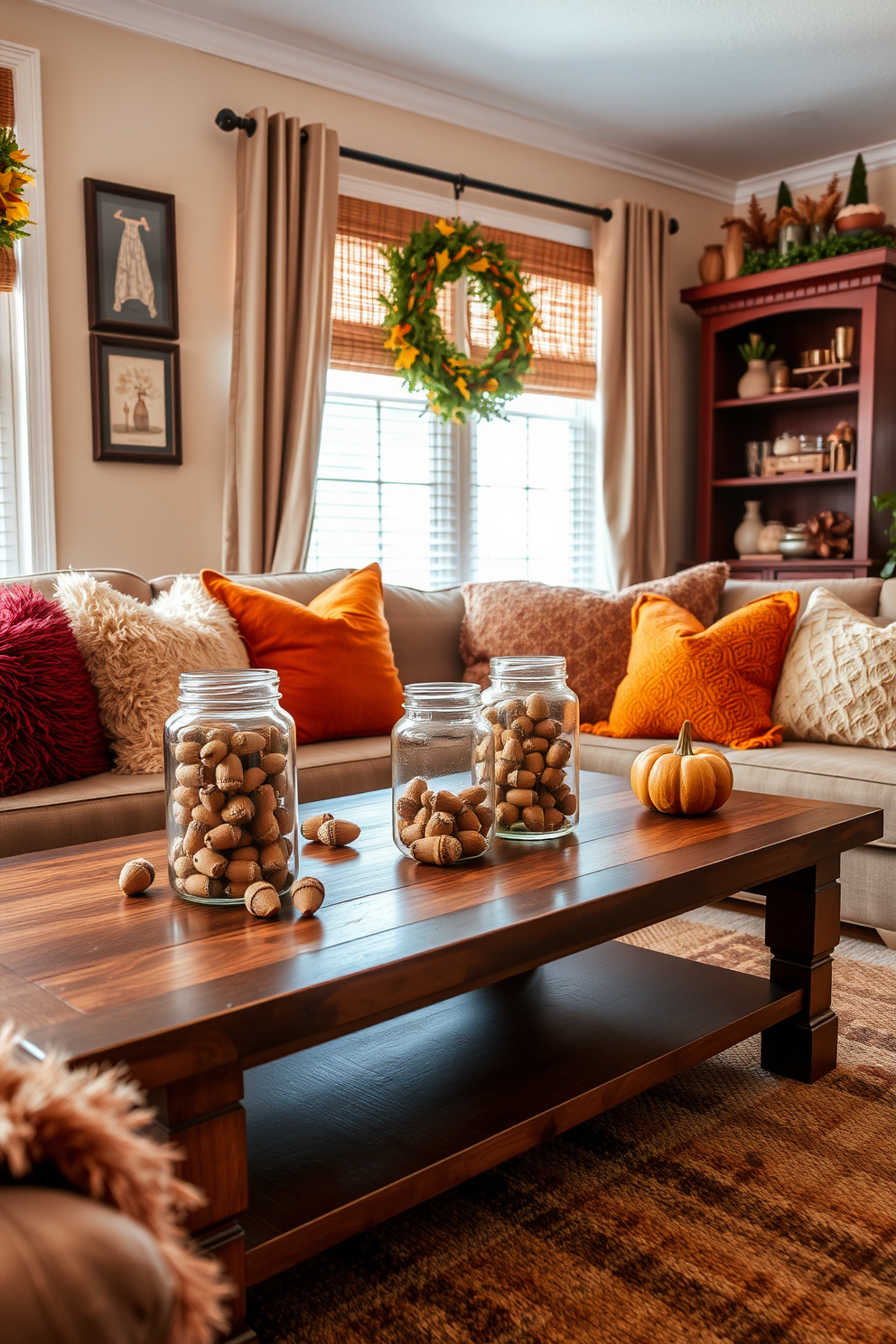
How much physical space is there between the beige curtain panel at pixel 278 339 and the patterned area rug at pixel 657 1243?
2.52m

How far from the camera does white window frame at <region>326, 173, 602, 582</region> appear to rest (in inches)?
162

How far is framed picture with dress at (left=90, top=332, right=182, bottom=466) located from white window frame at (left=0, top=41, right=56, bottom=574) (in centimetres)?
17

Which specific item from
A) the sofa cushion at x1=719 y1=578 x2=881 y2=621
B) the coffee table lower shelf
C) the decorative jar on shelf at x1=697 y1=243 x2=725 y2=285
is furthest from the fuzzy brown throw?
the decorative jar on shelf at x1=697 y1=243 x2=725 y2=285

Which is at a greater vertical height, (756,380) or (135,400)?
(756,380)

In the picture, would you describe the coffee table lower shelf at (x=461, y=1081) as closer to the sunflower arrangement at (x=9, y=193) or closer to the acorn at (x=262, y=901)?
the acorn at (x=262, y=901)

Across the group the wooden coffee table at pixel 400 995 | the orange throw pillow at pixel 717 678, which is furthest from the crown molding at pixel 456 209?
the wooden coffee table at pixel 400 995

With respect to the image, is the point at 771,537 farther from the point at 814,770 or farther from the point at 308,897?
the point at 308,897

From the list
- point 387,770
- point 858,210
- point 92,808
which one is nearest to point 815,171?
point 858,210

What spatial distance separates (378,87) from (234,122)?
0.74 m

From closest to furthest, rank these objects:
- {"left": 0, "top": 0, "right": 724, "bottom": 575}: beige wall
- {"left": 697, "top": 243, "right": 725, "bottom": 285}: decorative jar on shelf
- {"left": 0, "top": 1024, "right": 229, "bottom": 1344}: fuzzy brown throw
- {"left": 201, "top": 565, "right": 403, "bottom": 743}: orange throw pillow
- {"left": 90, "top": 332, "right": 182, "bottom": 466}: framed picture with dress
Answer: {"left": 0, "top": 1024, "right": 229, "bottom": 1344}: fuzzy brown throw → {"left": 201, "top": 565, "right": 403, "bottom": 743}: orange throw pillow → {"left": 0, "top": 0, "right": 724, "bottom": 575}: beige wall → {"left": 90, "top": 332, "right": 182, "bottom": 466}: framed picture with dress → {"left": 697, "top": 243, "right": 725, "bottom": 285}: decorative jar on shelf

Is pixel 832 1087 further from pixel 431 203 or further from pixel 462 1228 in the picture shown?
pixel 431 203

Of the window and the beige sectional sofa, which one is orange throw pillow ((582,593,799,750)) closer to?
the beige sectional sofa

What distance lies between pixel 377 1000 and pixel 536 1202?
1.88ft

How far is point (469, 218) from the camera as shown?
4402 mm
